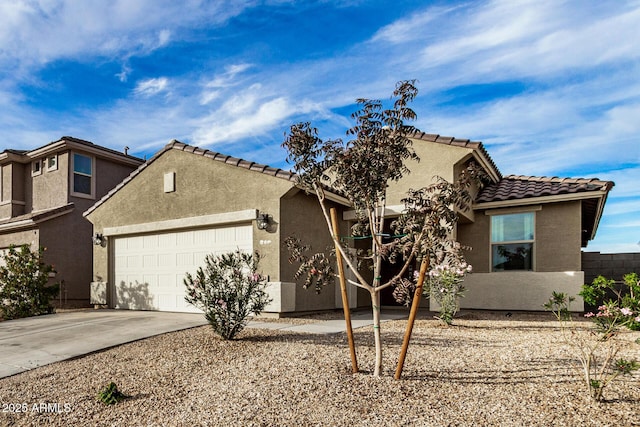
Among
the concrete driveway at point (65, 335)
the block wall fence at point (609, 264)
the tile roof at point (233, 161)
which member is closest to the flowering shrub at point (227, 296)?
the concrete driveway at point (65, 335)

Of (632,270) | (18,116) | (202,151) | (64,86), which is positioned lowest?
(632,270)

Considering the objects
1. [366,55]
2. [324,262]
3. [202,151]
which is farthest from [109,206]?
[324,262]

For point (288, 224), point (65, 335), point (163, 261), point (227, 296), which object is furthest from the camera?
point (163, 261)

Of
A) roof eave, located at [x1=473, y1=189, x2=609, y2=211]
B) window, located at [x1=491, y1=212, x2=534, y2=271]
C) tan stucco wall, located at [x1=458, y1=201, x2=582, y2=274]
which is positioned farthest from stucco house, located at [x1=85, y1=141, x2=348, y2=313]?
tan stucco wall, located at [x1=458, y1=201, x2=582, y2=274]

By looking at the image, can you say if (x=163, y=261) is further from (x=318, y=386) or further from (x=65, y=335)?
(x=318, y=386)

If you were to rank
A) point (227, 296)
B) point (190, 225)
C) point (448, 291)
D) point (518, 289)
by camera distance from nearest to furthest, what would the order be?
point (227, 296) → point (448, 291) → point (190, 225) → point (518, 289)

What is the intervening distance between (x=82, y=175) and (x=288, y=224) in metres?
11.5

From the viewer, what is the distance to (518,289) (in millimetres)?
12352

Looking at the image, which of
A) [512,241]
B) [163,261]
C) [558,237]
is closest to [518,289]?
[512,241]

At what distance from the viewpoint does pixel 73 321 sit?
10523mm

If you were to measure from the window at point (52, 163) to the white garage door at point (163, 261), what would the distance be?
6.24 meters

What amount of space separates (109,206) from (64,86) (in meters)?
3.86

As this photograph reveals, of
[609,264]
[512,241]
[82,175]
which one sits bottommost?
[609,264]

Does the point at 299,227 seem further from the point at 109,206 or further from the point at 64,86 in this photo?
the point at 64,86
